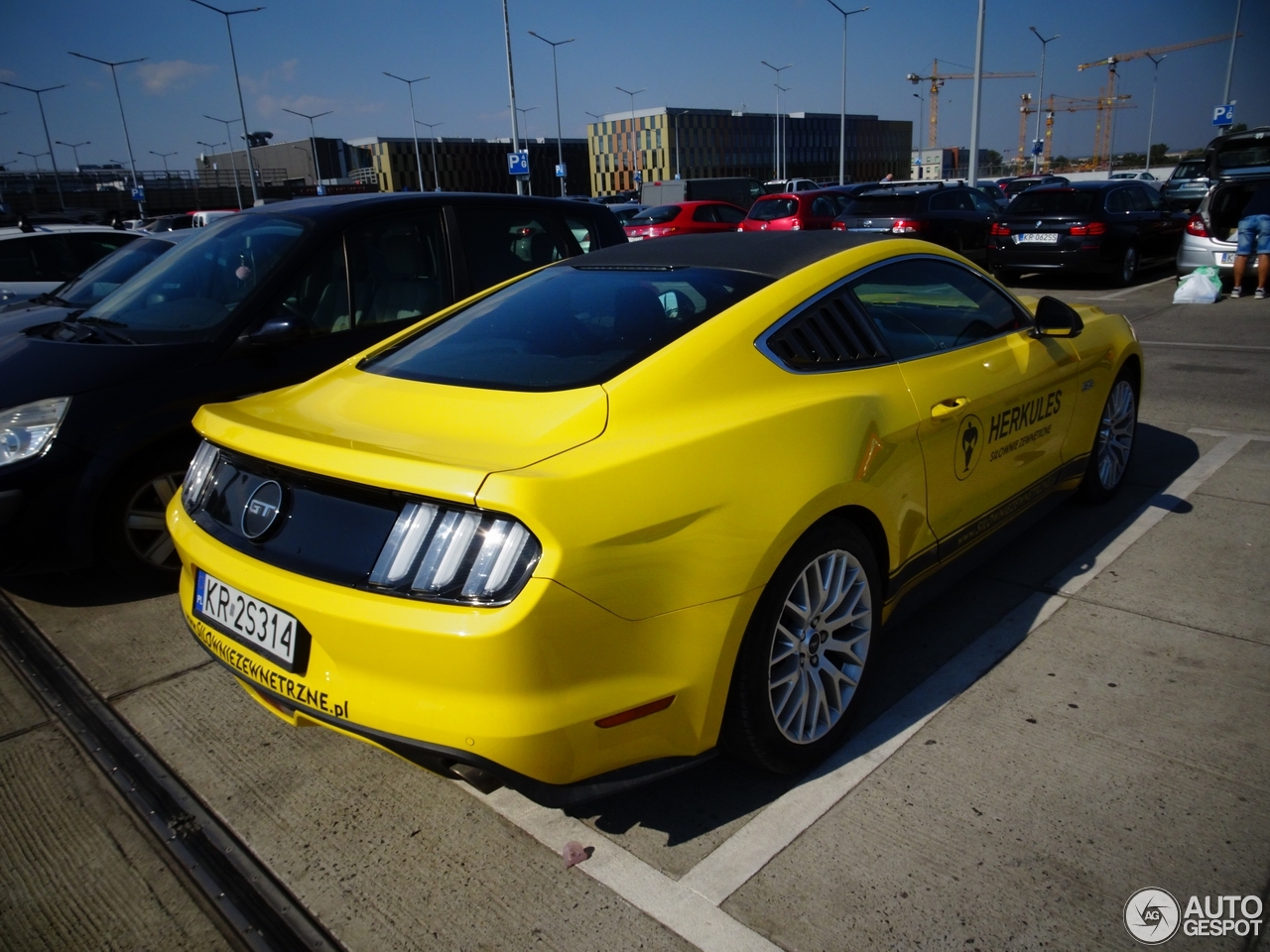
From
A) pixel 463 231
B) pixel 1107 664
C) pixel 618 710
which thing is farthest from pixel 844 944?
pixel 463 231

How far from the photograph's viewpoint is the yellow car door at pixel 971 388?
9.86ft

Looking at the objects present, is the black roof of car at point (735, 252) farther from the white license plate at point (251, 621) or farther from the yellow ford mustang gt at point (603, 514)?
the white license plate at point (251, 621)

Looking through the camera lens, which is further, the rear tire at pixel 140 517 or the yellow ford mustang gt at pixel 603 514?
the rear tire at pixel 140 517

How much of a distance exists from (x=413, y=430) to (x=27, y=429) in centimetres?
235

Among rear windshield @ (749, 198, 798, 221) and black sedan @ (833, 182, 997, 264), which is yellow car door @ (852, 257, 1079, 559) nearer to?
black sedan @ (833, 182, 997, 264)

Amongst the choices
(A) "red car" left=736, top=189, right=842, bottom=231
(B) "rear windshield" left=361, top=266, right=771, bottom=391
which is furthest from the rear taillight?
(B) "rear windshield" left=361, top=266, right=771, bottom=391

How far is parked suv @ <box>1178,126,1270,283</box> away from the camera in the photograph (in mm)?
11953

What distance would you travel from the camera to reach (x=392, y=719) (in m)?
2.02

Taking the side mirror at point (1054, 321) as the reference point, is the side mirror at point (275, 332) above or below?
above

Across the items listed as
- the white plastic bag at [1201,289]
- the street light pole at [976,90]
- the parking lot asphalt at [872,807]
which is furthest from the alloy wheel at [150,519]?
the street light pole at [976,90]

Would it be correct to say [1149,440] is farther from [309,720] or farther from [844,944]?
[309,720]

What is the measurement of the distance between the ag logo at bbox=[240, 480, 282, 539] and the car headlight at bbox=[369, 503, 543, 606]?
1.40ft

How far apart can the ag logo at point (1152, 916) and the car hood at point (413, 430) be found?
5.40ft

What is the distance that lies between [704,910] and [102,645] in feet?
9.07
